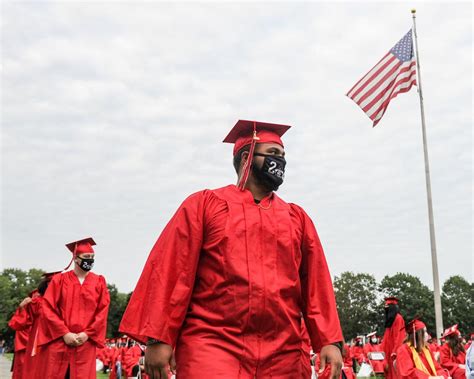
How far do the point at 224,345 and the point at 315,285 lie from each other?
0.72 metres

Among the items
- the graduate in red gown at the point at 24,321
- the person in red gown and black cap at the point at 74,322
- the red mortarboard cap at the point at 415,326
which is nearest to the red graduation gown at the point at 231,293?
the person in red gown and black cap at the point at 74,322

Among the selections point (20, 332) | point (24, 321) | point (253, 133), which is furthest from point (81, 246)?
point (253, 133)

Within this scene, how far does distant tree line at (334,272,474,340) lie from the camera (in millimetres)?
80125

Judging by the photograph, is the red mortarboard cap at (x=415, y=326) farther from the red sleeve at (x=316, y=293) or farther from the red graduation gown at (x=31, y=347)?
the red sleeve at (x=316, y=293)

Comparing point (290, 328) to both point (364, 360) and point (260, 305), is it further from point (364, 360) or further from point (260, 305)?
point (364, 360)

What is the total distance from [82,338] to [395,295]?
77994 mm

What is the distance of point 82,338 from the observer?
8617 millimetres

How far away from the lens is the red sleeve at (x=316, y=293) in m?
3.70

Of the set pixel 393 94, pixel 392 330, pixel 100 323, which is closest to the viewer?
pixel 100 323

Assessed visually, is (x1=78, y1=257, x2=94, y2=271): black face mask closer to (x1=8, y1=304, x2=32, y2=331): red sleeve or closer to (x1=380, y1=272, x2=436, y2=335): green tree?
(x1=8, y1=304, x2=32, y2=331): red sleeve

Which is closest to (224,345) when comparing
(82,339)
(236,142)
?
(236,142)

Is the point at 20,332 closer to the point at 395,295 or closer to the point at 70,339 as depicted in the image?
the point at 70,339

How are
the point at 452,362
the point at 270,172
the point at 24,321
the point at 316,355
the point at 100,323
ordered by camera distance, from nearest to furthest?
A: 1. the point at 270,172
2. the point at 316,355
3. the point at 100,323
4. the point at 24,321
5. the point at 452,362

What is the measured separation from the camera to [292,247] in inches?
149
